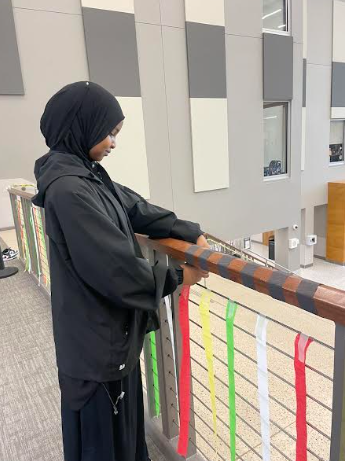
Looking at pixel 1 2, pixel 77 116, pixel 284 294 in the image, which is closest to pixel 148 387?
pixel 284 294

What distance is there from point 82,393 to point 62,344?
0.16 meters

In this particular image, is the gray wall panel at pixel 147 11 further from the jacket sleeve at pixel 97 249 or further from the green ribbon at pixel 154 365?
the jacket sleeve at pixel 97 249

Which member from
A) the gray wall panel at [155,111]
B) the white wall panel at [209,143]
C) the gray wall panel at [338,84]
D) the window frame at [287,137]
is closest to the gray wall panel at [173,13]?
the gray wall panel at [155,111]

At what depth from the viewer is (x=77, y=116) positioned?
0.95m

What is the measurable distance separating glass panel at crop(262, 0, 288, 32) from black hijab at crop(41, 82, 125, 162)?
7488 mm

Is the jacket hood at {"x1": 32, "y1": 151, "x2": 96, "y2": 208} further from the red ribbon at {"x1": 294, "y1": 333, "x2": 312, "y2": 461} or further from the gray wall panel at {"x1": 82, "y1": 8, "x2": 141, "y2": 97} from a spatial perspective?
the gray wall panel at {"x1": 82, "y1": 8, "x2": 141, "y2": 97}

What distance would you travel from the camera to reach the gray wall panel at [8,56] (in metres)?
4.54

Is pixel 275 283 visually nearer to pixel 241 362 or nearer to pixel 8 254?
pixel 241 362

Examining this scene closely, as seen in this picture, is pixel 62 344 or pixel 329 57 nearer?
pixel 62 344

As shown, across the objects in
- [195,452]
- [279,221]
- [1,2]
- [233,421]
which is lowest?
[279,221]

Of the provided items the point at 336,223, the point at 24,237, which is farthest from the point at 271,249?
the point at 24,237

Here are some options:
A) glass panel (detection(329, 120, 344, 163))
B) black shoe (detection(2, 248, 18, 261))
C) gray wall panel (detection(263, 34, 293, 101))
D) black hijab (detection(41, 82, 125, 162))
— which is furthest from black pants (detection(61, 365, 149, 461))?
glass panel (detection(329, 120, 344, 163))

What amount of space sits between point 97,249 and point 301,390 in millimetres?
579

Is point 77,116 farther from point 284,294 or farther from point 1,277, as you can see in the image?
point 1,277
